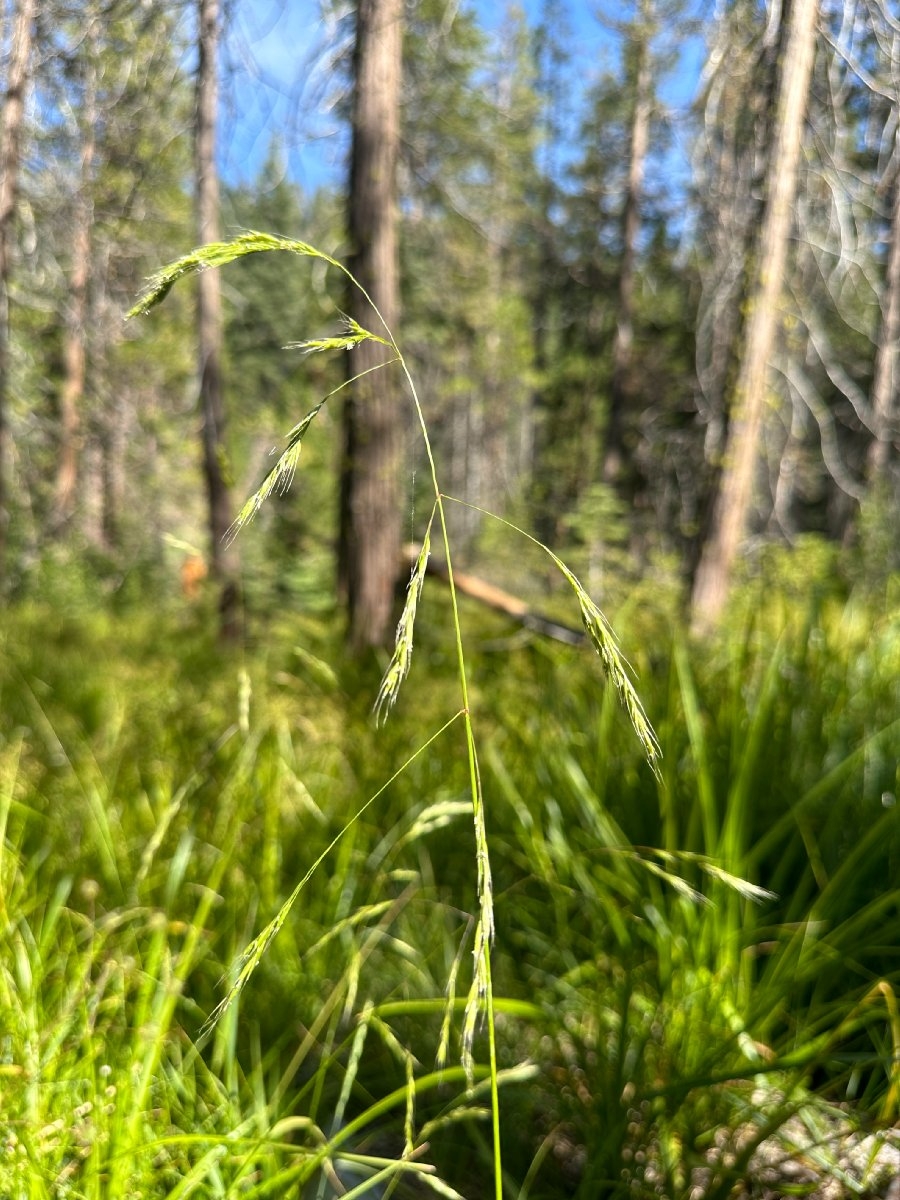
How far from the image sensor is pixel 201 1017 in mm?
1580

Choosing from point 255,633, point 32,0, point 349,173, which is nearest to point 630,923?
point 255,633

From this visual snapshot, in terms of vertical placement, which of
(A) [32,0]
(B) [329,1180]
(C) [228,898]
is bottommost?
(B) [329,1180]

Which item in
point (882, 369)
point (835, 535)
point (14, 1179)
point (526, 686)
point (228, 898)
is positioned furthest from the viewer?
point (835, 535)

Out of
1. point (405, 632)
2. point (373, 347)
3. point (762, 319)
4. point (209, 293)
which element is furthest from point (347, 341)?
point (209, 293)

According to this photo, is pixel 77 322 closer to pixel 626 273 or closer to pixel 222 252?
pixel 222 252

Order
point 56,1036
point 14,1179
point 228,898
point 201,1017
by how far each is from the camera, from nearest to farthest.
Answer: point 14,1179 → point 56,1036 → point 201,1017 → point 228,898

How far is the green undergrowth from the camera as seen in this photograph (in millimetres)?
1183

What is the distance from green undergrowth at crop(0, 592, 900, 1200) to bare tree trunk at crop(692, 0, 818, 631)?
217 centimetres

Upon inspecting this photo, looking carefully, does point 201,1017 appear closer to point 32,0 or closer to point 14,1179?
point 14,1179

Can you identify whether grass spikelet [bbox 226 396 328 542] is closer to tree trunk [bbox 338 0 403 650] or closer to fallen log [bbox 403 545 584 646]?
fallen log [bbox 403 545 584 646]

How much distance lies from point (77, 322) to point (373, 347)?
366 centimetres

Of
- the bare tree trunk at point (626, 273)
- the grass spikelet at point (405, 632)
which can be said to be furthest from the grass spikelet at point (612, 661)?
the bare tree trunk at point (626, 273)

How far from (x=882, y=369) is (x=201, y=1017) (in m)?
12.4

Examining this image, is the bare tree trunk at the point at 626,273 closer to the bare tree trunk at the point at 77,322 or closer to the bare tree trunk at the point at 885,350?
the bare tree trunk at the point at 885,350
